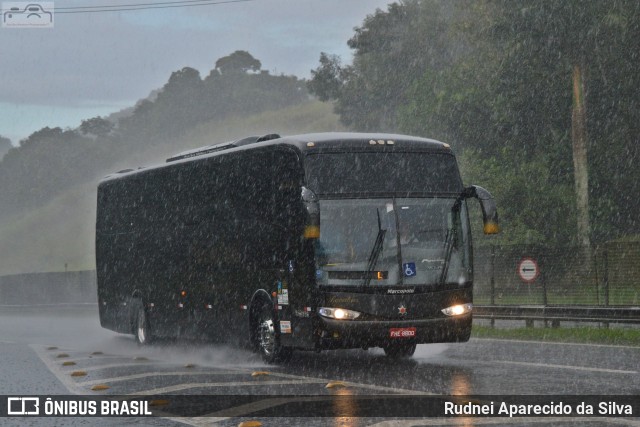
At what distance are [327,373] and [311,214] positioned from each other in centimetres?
231

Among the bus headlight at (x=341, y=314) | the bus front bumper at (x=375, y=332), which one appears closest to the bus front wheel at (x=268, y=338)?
the bus front bumper at (x=375, y=332)

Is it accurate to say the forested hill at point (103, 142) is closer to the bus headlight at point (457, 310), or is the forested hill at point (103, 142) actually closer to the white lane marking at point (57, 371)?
the white lane marking at point (57, 371)

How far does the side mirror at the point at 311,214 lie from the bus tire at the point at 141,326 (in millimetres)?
7944

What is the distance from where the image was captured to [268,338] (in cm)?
1683

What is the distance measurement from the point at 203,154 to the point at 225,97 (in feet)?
582

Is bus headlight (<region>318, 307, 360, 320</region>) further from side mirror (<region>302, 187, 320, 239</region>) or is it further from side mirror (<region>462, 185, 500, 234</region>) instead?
side mirror (<region>462, 185, 500, 234</region>)

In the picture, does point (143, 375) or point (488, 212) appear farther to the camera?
point (488, 212)

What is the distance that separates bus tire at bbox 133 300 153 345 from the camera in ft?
72.0

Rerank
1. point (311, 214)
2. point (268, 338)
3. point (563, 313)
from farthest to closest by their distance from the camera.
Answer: point (563, 313) → point (268, 338) → point (311, 214)

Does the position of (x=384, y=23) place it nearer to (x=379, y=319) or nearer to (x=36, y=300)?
(x=36, y=300)

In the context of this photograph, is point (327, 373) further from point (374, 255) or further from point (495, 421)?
point (495, 421)

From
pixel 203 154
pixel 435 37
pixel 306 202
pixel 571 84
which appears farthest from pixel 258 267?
pixel 435 37

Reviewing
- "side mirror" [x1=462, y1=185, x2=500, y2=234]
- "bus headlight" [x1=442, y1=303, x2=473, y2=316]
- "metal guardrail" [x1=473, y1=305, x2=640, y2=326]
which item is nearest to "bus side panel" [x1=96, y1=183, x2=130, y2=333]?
"metal guardrail" [x1=473, y1=305, x2=640, y2=326]

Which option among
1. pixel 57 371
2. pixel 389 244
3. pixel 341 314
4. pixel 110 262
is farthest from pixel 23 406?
pixel 110 262
